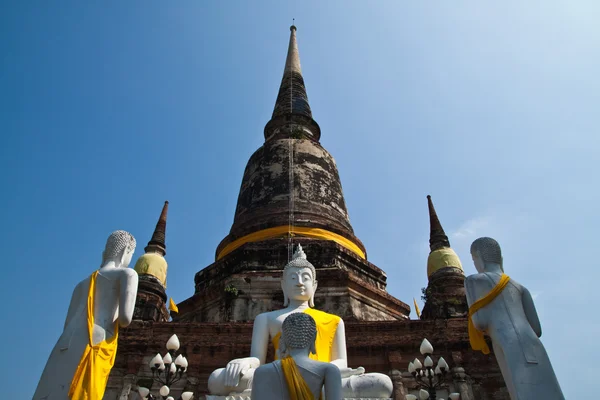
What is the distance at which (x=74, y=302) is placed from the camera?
5582 mm

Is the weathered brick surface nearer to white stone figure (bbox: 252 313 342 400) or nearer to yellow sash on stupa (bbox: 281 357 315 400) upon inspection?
white stone figure (bbox: 252 313 342 400)

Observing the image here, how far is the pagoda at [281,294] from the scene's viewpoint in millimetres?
9391

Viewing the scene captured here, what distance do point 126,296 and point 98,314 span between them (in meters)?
0.35

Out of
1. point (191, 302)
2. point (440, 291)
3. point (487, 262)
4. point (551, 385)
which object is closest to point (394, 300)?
point (440, 291)

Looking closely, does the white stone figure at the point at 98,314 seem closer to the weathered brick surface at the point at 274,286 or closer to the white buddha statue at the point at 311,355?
the white buddha statue at the point at 311,355

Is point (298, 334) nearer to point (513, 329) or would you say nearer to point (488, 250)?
point (513, 329)

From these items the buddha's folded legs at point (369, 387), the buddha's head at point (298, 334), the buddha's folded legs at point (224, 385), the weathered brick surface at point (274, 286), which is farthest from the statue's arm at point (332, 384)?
the weathered brick surface at point (274, 286)

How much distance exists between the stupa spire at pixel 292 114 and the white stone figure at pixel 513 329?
1143 cm

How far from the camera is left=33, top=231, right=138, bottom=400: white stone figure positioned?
4906 mm

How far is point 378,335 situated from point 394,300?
10.6 ft

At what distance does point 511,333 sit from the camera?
17.1 ft

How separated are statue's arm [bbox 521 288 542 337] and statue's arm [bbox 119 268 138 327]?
4447 mm

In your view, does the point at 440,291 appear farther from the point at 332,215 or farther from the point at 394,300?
the point at 332,215

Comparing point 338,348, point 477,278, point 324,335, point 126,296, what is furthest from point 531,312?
point 126,296
